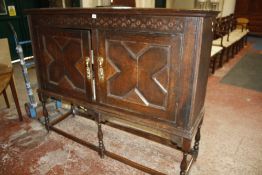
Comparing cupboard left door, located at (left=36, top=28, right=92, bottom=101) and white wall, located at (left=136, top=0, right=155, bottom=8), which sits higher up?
white wall, located at (left=136, top=0, right=155, bottom=8)

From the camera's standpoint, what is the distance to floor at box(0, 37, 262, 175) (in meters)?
1.83

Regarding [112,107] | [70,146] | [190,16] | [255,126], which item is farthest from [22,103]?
[255,126]

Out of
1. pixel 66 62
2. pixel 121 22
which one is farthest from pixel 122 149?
pixel 121 22

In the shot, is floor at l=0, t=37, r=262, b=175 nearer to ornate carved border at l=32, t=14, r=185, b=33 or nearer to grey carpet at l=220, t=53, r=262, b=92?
grey carpet at l=220, t=53, r=262, b=92

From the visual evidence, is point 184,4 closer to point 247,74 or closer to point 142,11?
point 247,74

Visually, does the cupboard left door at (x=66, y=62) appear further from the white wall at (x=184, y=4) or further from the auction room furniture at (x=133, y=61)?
the white wall at (x=184, y=4)

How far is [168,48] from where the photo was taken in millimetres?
1225

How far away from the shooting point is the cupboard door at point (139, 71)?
1252mm

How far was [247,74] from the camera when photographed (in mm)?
4289

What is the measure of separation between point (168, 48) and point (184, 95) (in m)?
0.29

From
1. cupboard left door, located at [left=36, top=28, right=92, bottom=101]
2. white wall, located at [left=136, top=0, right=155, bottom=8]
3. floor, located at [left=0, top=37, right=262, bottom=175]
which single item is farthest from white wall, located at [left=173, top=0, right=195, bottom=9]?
cupboard left door, located at [left=36, top=28, right=92, bottom=101]

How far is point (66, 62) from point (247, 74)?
3.81 meters

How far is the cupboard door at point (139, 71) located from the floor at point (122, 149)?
2.23 ft

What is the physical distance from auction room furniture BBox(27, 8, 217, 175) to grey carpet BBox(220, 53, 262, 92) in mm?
2396
